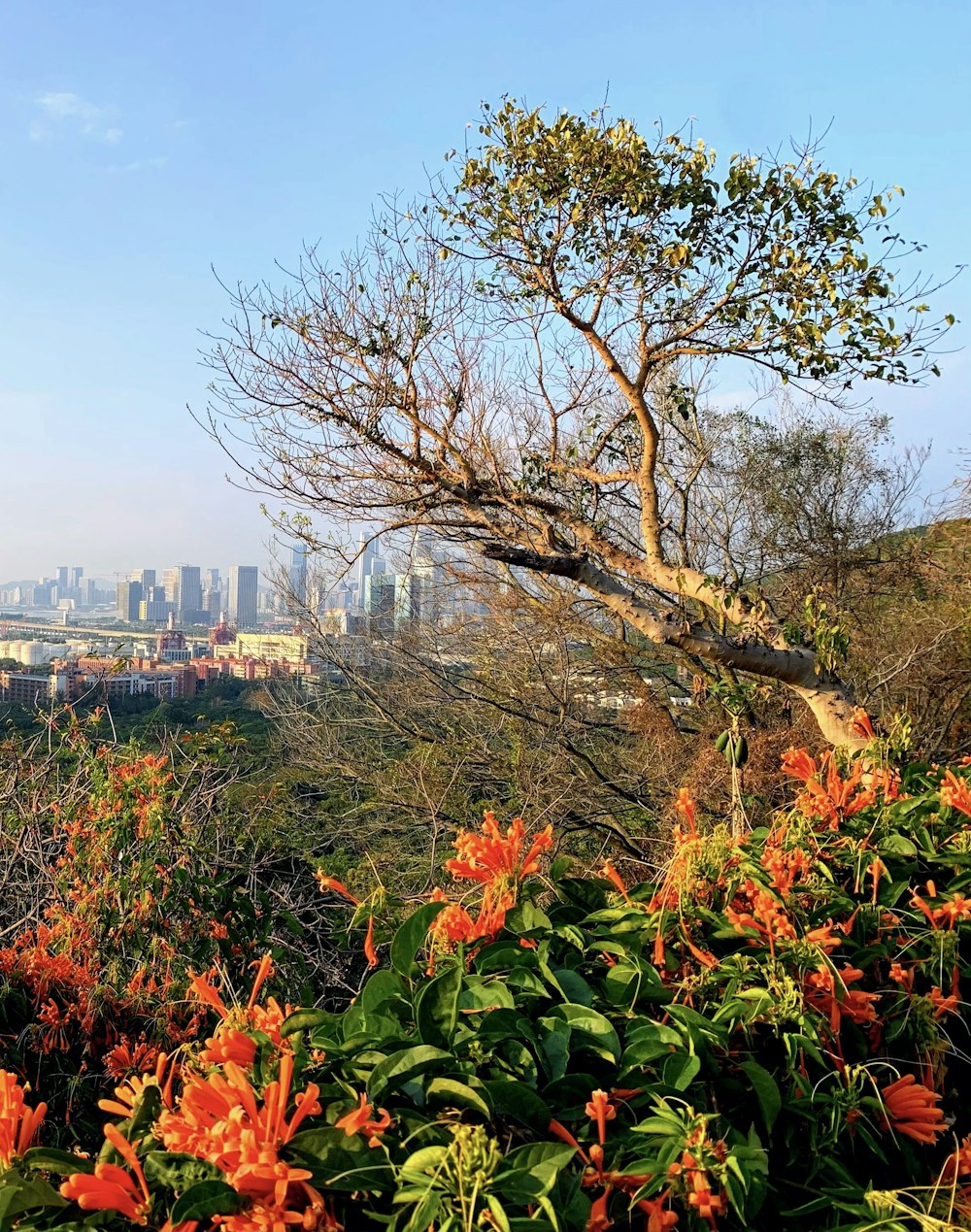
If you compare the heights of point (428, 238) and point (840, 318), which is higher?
point (428, 238)

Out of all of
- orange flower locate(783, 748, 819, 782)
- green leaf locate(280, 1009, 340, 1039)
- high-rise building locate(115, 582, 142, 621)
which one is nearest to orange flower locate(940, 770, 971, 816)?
orange flower locate(783, 748, 819, 782)

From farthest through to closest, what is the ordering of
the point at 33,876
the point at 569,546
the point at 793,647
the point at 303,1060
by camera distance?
the point at 569,546 < the point at 793,647 < the point at 33,876 < the point at 303,1060

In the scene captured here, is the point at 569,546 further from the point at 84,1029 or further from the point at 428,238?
the point at 84,1029

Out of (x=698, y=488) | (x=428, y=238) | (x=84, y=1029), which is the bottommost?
(x=84, y=1029)

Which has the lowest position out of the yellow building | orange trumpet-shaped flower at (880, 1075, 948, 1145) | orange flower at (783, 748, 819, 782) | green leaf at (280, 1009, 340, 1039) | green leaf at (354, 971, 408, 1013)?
orange trumpet-shaped flower at (880, 1075, 948, 1145)

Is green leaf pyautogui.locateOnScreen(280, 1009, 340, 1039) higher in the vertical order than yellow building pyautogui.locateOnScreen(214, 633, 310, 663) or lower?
lower

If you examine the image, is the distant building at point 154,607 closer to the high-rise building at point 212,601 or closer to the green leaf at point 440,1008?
the high-rise building at point 212,601

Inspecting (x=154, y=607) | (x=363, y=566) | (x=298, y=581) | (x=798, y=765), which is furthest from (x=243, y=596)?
(x=798, y=765)

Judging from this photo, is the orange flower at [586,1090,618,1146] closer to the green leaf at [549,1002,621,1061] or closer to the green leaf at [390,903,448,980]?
the green leaf at [549,1002,621,1061]

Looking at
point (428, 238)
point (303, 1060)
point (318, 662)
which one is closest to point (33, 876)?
point (303, 1060)
